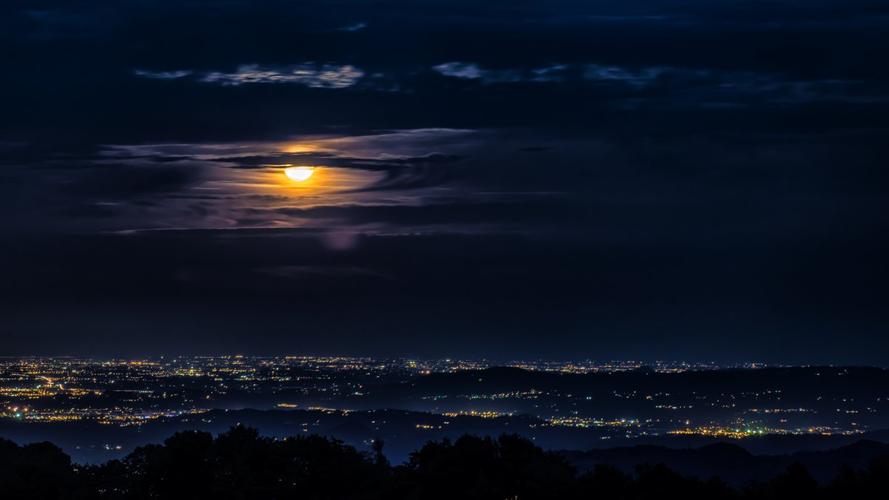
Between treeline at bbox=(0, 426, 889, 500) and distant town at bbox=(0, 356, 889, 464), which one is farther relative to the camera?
distant town at bbox=(0, 356, 889, 464)

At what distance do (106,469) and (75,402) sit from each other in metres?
137

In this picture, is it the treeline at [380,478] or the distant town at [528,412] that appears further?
the distant town at [528,412]

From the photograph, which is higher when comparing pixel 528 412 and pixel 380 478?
pixel 380 478

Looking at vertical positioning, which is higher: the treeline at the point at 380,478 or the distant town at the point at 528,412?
the treeline at the point at 380,478

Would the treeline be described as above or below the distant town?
above

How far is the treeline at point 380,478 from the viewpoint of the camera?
4519 cm

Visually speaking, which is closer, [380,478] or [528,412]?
[380,478]

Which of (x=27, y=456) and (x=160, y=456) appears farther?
(x=27, y=456)

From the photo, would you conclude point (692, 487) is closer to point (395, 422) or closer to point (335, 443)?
point (335, 443)

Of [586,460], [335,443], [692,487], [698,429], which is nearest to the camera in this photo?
[692,487]

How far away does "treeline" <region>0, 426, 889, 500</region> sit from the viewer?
45.2 metres

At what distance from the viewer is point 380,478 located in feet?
157

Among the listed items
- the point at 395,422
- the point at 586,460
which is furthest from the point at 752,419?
the point at 586,460

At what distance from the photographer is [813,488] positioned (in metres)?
45.7
